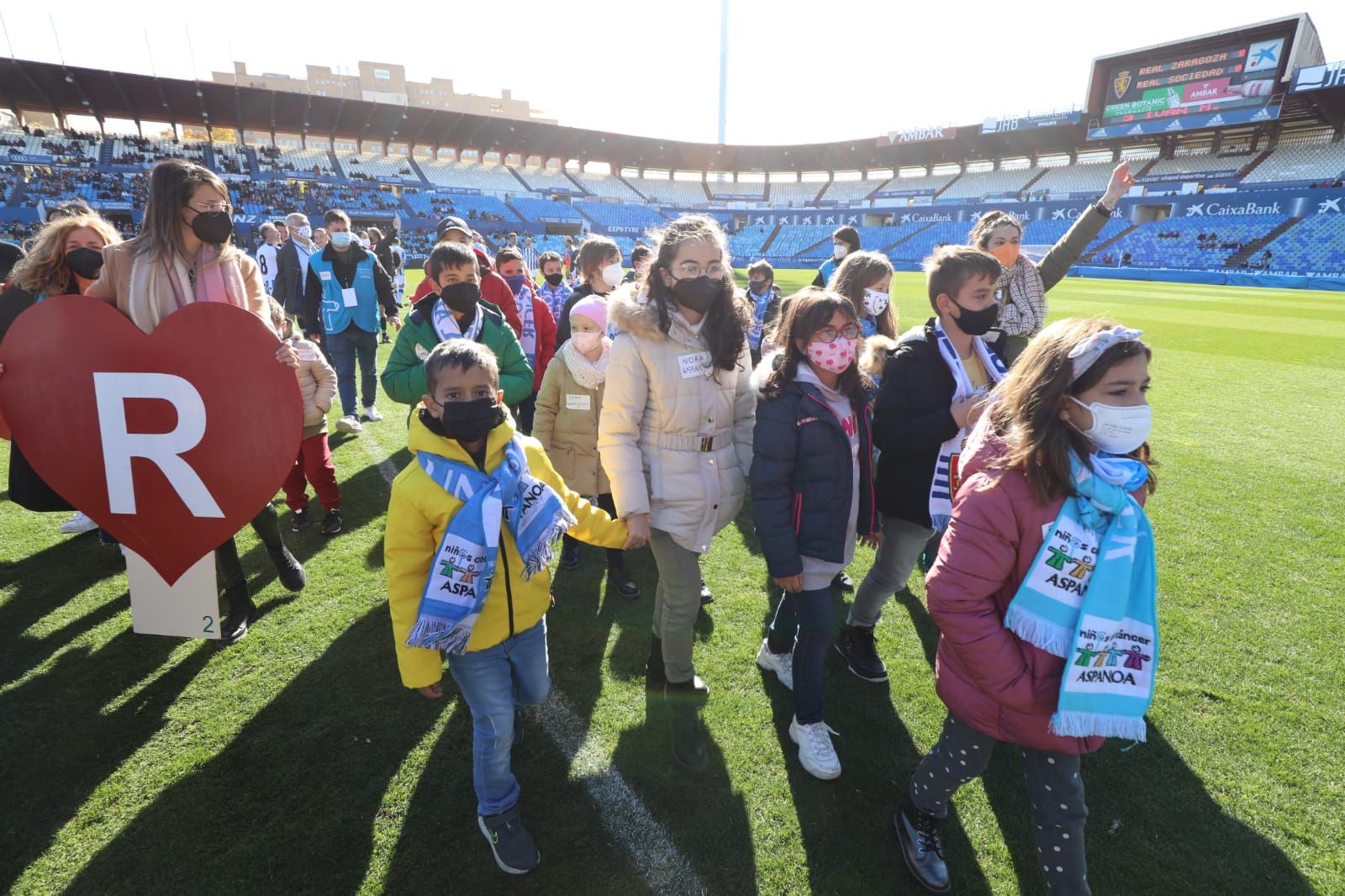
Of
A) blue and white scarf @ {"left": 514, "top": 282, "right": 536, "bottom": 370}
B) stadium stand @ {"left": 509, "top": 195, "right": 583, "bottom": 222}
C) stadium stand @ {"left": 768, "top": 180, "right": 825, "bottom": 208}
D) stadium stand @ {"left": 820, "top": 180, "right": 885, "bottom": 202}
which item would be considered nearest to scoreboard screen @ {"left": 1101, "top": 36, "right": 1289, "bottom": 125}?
stadium stand @ {"left": 820, "top": 180, "right": 885, "bottom": 202}

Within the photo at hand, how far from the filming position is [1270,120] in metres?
38.6

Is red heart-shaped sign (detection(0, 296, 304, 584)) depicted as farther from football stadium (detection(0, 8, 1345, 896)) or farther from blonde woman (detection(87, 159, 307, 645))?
blonde woman (detection(87, 159, 307, 645))

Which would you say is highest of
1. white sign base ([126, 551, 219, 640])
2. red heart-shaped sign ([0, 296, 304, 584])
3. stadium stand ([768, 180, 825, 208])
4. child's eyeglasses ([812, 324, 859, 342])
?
stadium stand ([768, 180, 825, 208])

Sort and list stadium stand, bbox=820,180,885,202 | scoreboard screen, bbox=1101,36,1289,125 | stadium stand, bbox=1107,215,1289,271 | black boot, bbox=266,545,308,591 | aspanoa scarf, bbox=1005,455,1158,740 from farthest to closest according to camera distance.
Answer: stadium stand, bbox=820,180,885,202, scoreboard screen, bbox=1101,36,1289,125, stadium stand, bbox=1107,215,1289,271, black boot, bbox=266,545,308,591, aspanoa scarf, bbox=1005,455,1158,740

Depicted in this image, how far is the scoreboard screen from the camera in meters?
37.9

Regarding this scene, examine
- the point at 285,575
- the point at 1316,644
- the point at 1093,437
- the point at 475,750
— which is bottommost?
the point at 1316,644

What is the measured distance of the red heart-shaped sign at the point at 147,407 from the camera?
2.39 metres

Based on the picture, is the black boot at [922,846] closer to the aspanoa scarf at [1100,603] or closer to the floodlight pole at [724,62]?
the aspanoa scarf at [1100,603]

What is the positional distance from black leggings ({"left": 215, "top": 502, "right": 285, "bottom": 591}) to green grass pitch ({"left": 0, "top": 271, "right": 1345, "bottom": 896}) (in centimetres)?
30

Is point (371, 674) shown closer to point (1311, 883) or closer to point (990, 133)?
point (1311, 883)

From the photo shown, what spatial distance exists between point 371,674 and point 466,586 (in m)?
1.50

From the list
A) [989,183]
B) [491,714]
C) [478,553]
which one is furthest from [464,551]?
[989,183]

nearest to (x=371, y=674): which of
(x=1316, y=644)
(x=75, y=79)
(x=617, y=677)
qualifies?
(x=617, y=677)

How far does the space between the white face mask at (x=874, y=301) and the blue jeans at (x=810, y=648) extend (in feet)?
5.96
